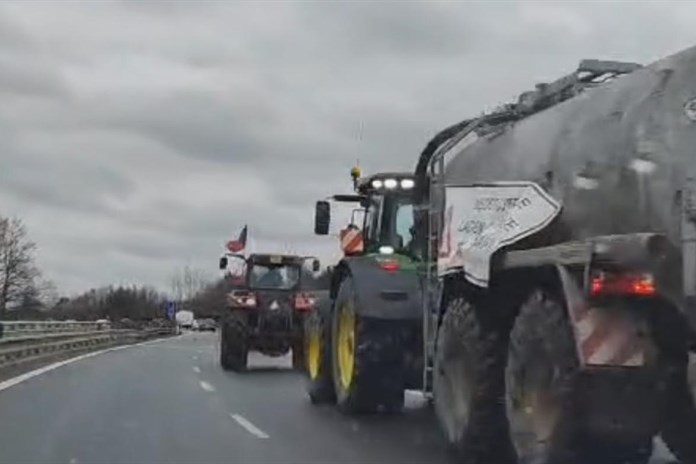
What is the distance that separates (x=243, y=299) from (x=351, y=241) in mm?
10072

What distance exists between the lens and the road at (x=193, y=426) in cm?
1152

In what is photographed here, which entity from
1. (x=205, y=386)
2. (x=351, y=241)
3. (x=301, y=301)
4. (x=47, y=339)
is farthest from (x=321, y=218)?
(x=47, y=339)

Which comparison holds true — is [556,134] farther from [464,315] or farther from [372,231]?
[372,231]

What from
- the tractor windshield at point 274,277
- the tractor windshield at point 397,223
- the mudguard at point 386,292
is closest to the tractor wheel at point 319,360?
the tractor windshield at point 397,223

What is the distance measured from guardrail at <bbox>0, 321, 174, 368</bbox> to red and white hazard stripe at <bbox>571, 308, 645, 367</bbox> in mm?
17482

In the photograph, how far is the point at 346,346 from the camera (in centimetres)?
1507

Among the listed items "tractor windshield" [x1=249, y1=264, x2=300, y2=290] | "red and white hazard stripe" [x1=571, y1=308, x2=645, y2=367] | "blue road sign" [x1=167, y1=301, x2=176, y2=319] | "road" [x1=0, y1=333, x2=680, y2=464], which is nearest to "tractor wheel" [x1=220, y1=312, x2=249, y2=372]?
"tractor windshield" [x1=249, y1=264, x2=300, y2=290]

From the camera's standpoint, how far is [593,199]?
8.52 m

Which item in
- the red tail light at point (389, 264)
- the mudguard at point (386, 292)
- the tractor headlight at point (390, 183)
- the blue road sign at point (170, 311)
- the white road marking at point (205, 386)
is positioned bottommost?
the white road marking at point (205, 386)

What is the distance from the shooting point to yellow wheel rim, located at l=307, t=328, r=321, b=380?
663 inches

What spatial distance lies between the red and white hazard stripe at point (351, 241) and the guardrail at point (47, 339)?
938 cm

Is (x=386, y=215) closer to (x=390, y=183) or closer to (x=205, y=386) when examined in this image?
(x=390, y=183)

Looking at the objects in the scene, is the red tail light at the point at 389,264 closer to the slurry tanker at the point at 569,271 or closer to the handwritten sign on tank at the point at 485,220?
the slurry tanker at the point at 569,271

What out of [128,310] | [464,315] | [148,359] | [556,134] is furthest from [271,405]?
[128,310]
